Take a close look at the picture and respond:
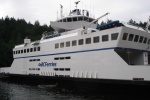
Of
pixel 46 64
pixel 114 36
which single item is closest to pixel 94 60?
pixel 114 36

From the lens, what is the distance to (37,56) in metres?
21.8

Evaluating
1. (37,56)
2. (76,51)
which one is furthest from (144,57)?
(37,56)

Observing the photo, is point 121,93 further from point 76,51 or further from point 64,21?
point 64,21

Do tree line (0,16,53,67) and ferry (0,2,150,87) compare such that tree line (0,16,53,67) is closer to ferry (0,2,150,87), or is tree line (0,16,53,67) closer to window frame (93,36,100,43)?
ferry (0,2,150,87)

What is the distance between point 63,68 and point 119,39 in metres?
6.67

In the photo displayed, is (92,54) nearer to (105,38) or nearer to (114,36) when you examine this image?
(105,38)

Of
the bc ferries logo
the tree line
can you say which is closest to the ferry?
the bc ferries logo

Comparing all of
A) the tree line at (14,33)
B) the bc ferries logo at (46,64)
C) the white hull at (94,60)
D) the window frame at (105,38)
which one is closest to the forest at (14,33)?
the tree line at (14,33)

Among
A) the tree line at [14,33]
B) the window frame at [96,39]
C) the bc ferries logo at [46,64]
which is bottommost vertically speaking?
the bc ferries logo at [46,64]

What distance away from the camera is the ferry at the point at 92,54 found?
13.7 meters

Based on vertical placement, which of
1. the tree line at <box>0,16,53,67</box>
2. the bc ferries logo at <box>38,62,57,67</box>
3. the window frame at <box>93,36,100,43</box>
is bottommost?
the bc ferries logo at <box>38,62,57,67</box>

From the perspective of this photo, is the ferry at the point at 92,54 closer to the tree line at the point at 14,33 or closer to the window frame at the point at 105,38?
the window frame at the point at 105,38

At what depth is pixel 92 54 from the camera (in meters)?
15.6

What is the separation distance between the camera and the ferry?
1367 cm
